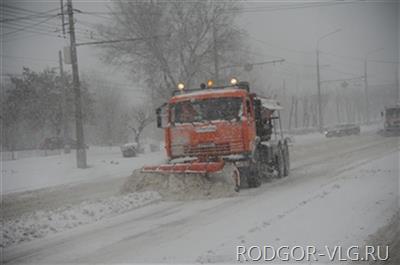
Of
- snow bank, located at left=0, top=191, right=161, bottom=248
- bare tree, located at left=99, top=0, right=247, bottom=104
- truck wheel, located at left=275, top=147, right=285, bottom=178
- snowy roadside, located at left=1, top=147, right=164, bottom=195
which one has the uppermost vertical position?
bare tree, located at left=99, top=0, right=247, bottom=104

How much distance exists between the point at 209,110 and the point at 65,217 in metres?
5.33

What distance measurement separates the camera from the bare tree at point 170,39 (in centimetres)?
3653

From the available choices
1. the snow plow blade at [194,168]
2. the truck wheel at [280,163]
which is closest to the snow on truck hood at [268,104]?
the truck wheel at [280,163]

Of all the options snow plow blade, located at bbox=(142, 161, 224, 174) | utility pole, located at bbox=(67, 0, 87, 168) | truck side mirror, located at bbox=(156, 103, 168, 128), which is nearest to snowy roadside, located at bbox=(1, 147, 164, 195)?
utility pole, located at bbox=(67, 0, 87, 168)

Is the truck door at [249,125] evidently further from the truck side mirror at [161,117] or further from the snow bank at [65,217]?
the snow bank at [65,217]

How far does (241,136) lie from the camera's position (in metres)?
15.5

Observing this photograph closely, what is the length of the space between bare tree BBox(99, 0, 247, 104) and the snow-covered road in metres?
22.9

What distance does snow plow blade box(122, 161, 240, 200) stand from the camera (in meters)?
14.6

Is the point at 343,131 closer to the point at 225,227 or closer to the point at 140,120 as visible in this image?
the point at 140,120

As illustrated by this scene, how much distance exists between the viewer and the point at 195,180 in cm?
1488

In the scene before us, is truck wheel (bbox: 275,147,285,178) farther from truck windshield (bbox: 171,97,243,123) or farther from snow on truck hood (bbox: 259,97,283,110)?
truck windshield (bbox: 171,97,243,123)

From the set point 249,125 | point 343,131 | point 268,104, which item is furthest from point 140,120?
point 249,125

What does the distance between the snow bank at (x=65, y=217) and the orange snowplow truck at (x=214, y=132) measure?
4.67 feet

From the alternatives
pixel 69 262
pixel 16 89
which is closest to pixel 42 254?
pixel 69 262
